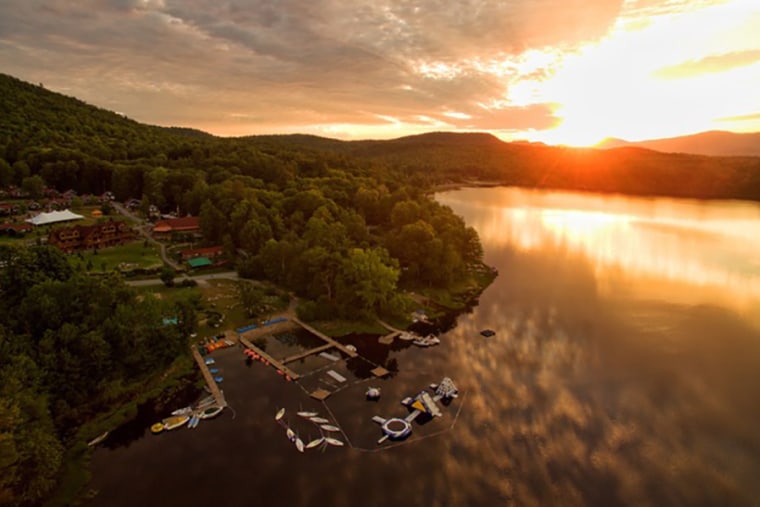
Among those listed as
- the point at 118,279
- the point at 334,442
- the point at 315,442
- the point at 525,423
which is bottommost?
the point at 315,442

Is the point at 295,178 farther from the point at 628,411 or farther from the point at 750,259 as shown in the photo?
the point at 750,259

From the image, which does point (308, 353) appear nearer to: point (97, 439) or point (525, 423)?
point (97, 439)

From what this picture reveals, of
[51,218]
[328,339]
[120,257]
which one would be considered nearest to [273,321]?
[328,339]

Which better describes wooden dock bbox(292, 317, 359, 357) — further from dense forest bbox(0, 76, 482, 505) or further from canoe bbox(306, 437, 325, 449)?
canoe bbox(306, 437, 325, 449)

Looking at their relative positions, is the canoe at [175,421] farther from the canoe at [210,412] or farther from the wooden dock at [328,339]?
the wooden dock at [328,339]

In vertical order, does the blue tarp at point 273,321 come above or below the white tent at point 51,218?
below

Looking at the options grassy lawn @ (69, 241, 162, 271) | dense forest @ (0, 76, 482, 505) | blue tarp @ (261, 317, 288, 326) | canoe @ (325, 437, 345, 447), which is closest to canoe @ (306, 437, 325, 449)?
canoe @ (325, 437, 345, 447)

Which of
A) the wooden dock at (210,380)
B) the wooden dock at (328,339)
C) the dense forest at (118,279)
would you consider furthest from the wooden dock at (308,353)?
the wooden dock at (210,380)

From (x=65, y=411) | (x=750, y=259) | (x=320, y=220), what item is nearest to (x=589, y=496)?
(x=65, y=411)
